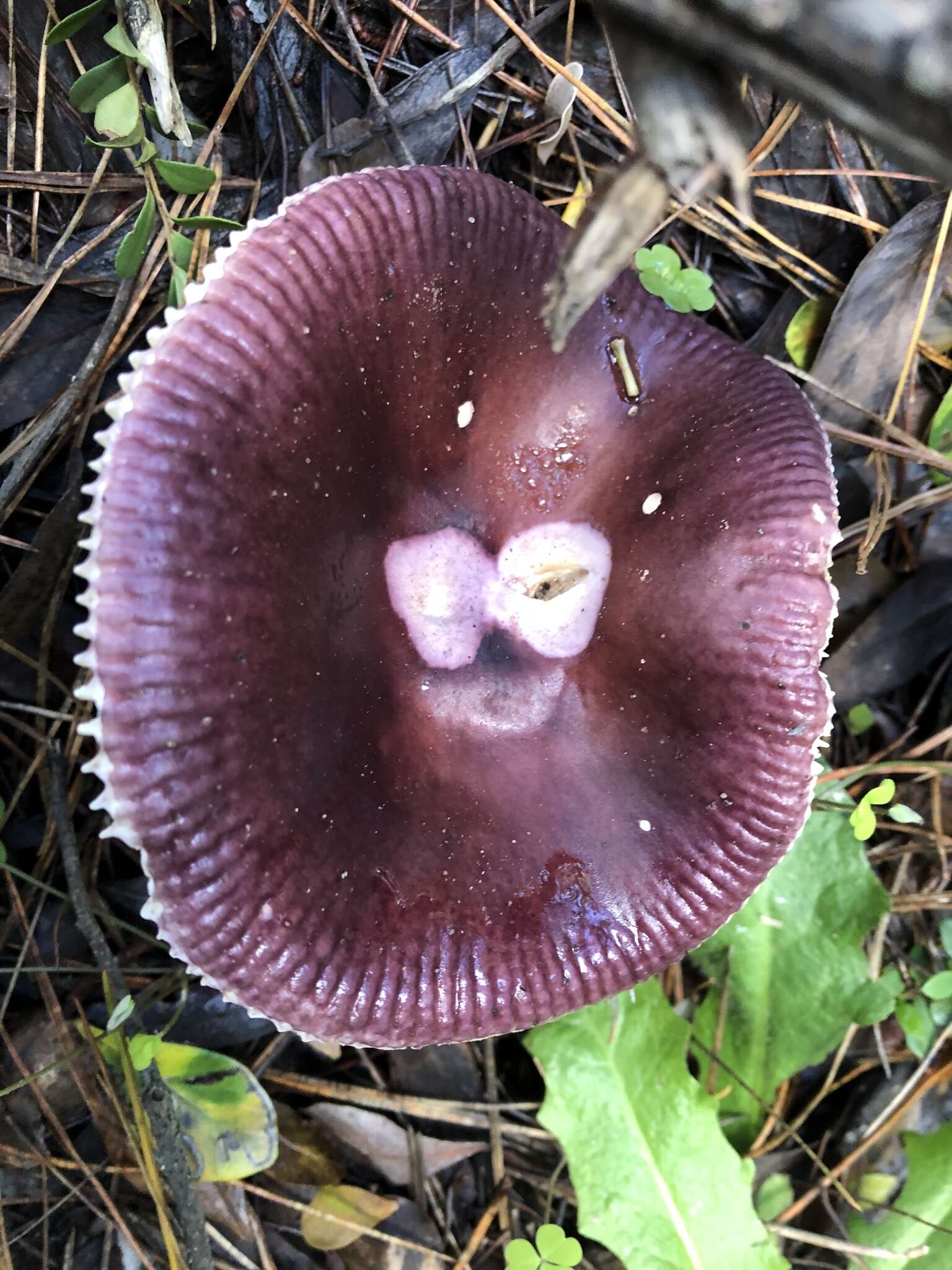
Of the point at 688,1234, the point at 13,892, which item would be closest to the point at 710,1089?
the point at 688,1234

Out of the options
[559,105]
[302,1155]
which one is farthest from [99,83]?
[302,1155]

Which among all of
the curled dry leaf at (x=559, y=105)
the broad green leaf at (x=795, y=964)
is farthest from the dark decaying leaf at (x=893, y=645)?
the curled dry leaf at (x=559, y=105)

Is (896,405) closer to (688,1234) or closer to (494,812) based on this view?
(494,812)

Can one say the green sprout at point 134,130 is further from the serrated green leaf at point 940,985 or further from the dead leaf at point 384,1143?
the serrated green leaf at point 940,985

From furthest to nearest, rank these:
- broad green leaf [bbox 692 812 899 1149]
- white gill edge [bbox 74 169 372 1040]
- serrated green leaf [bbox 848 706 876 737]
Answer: serrated green leaf [bbox 848 706 876 737] < broad green leaf [bbox 692 812 899 1149] < white gill edge [bbox 74 169 372 1040]

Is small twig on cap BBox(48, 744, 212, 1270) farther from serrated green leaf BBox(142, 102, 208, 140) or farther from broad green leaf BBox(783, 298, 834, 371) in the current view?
broad green leaf BBox(783, 298, 834, 371)

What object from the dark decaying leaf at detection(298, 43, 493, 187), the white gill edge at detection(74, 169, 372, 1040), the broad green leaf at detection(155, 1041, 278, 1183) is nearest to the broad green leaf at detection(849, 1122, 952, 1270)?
the broad green leaf at detection(155, 1041, 278, 1183)
